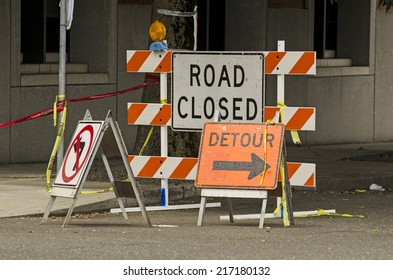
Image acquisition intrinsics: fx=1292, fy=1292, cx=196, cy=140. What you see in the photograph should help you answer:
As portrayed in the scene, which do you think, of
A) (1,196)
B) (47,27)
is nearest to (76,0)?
(47,27)

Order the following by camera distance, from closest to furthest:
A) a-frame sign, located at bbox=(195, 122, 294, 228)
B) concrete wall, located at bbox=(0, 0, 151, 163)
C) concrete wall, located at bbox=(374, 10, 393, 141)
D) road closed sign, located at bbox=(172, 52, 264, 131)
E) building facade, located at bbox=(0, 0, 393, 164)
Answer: a-frame sign, located at bbox=(195, 122, 294, 228)
road closed sign, located at bbox=(172, 52, 264, 131)
concrete wall, located at bbox=(0, 0, 151, 163)
building facade, located at bbox=(0, 0, 393, 164)
concrete wall, located at bbox=(374, 10, 393, 141)

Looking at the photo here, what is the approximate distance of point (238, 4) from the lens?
23.0m

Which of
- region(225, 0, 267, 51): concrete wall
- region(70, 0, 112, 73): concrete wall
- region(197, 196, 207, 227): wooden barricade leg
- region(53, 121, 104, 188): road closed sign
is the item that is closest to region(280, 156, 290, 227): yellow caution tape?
region(197, 196, 207, 227): wooden barricade leg

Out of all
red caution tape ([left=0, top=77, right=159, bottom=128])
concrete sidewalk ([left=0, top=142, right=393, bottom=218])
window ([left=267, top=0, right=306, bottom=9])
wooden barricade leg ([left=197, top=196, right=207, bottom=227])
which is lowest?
concrete sidewalk ([left=0, top=142, right=393, bottom=218])

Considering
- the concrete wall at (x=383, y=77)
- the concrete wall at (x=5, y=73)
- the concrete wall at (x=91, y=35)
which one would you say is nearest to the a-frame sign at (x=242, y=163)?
the concrete wall at (x=5, y=73)

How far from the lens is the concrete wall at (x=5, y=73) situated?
18.5 m

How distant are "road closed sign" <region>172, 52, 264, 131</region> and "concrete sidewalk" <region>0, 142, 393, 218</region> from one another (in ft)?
4.56

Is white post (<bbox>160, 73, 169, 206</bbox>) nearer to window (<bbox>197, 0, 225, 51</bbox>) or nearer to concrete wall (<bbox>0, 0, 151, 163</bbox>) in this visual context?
concrete wall (<bbox>0, 0, 151, 163</bbox>)

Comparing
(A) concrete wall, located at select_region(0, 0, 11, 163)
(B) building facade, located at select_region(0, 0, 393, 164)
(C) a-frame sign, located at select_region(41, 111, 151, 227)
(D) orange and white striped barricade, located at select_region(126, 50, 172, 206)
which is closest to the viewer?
(C) a-frame sign, located at select_region(41, 111, 151, 227)

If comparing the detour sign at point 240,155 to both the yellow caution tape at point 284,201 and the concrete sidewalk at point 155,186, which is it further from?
the concrete sidewalk at point 155,186

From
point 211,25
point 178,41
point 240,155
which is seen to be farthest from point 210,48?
point 240,155

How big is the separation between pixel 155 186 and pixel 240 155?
3.06 metres

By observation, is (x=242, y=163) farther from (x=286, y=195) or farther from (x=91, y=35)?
(x=91, y=35)

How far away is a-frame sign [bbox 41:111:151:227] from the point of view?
40.1 feet
